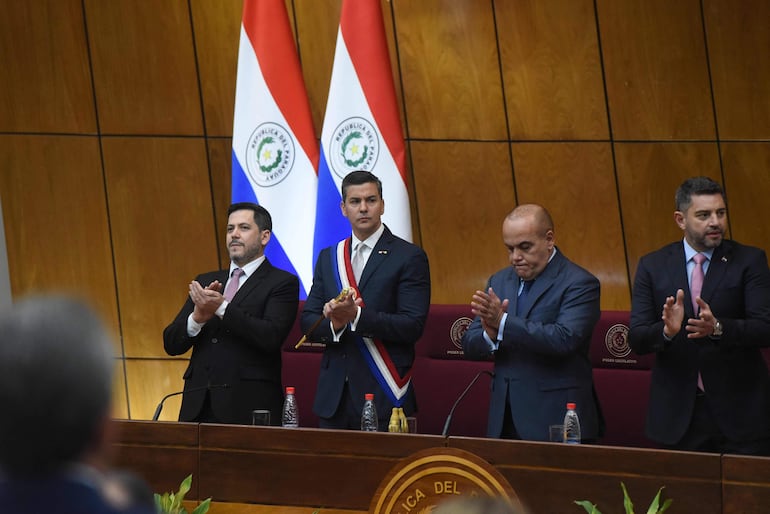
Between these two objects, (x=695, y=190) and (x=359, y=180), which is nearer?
(x=695, y=190)

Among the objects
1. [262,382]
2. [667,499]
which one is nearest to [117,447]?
[262,382]

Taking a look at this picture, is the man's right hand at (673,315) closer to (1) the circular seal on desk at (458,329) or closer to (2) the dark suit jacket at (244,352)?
(2) the dark suit jacket at (244,352)

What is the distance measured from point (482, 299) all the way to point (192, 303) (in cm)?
117

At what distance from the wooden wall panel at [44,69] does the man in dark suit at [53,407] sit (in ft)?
19.5

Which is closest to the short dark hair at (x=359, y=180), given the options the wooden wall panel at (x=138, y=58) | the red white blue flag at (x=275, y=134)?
the red white blue flag at (x=275, y=134)

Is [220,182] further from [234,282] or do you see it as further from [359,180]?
[359,180]

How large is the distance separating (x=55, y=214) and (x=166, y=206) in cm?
65

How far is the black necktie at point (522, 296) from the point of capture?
356cm

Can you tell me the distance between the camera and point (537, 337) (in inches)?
132

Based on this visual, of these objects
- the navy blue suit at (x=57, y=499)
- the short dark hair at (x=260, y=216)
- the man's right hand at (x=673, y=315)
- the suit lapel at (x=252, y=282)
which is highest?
the short dark hair at (x=260, y=216)

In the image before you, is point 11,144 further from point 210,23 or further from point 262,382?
point 262,382

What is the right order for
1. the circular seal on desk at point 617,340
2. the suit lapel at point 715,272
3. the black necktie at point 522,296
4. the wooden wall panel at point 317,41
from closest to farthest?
1. the suit lapel at point 715,272
2. the black necktie at point 522,296
3. the circular seal on desk at point 617,340
4. the wooden wall panel at point 317,41

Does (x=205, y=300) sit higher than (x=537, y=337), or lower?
higher

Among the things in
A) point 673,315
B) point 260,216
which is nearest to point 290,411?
point 260,216
